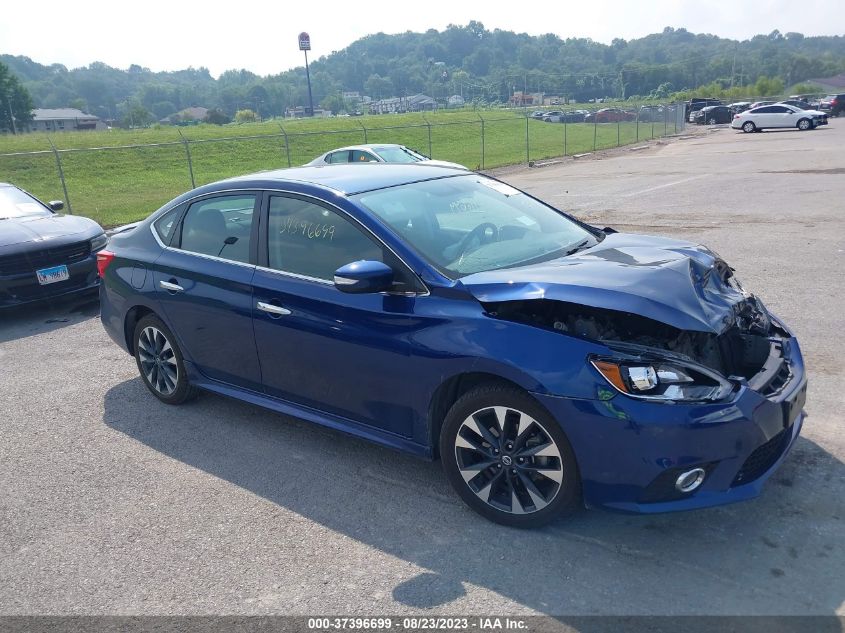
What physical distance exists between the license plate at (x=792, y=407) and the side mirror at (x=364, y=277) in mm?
1954

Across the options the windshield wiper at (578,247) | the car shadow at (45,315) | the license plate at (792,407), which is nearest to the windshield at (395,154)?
the car shadow at (45,315)

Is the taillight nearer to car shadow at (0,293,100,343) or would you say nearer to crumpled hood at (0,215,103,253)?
car shadow at (0,293,100,343)

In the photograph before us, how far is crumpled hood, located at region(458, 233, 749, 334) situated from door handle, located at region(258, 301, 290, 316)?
1.15 m

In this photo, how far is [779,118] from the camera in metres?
40.1

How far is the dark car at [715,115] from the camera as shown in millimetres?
53344

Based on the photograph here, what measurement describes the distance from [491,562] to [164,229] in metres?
3.42

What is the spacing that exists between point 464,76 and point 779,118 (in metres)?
131

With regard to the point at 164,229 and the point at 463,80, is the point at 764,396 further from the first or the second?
the point at 463,80

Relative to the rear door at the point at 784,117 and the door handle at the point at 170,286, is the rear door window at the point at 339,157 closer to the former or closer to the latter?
the door handle at the point at 170,286

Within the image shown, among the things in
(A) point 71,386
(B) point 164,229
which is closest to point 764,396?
(B) point 164,229

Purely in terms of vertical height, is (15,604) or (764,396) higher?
(764,396)

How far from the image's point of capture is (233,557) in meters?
3.51

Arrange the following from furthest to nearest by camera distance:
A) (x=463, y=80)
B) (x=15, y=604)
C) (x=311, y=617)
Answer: (x=463, y=80), (x=15, y=604), (x=311, y=617)

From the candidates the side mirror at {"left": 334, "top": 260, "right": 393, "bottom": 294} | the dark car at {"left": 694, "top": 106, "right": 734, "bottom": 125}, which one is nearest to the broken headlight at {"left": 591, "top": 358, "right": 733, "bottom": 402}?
the side mirror at {"left": 334, "top": 260, "right": 393, "bottom": 294}
